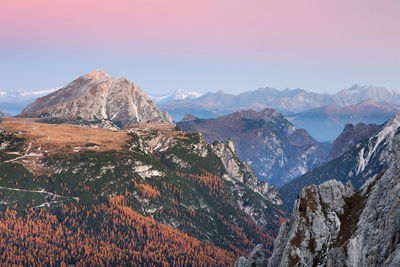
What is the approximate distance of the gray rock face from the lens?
59.3 m

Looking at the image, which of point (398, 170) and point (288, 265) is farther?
point (288, 265)

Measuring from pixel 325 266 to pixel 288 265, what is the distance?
8717 mm

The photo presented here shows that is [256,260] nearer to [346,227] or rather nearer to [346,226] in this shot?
[346,226]

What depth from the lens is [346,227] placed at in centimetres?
7544

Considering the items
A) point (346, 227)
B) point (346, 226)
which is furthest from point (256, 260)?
point (346, 227)

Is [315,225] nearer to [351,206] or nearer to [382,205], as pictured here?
[351,206]

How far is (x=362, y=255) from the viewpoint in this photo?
62406 mm

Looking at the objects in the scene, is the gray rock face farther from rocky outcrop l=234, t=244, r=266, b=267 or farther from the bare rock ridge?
rocky outcrop l=234, t=244, r=266, b=267

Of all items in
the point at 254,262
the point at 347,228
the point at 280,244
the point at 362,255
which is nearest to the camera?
the point at 362,255

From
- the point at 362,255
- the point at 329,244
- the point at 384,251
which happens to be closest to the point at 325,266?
the point at 329,244

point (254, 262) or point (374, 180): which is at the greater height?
point (374, 180)

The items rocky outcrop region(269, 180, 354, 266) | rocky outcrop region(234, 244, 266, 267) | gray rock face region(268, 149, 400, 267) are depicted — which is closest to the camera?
gray rock face region(268, 149, 400, 267)

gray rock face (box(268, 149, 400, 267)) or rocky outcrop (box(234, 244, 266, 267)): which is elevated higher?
gray rock face (box(268, 149, 400, 267))

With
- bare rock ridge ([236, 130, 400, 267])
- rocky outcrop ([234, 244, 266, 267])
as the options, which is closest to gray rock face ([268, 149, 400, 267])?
bare rock ridge ([236, 130, 400, 267])
